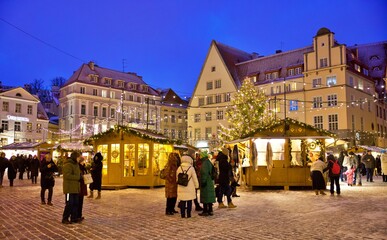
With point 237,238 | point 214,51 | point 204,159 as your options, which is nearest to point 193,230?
point 237,238

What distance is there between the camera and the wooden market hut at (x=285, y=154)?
19078 millimetres

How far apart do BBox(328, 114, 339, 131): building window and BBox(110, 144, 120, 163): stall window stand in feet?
95.0

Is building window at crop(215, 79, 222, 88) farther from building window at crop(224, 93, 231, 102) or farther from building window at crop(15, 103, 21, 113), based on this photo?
building window at crop(15, 103, 21, 113)

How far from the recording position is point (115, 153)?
20.5 meters

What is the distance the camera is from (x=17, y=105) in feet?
187

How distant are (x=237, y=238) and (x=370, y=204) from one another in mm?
6958

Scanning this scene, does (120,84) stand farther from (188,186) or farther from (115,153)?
(188,186)

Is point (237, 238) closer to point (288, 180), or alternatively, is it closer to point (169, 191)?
point (169, 191)

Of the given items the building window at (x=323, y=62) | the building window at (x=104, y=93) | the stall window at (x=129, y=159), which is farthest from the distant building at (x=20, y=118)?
the stall window at (x=129, y=159)

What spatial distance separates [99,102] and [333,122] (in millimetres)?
34540

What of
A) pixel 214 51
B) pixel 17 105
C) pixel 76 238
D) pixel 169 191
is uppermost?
pixel 214 51

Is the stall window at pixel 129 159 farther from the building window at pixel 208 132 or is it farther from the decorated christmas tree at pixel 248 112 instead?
the building window at pixel 208 132

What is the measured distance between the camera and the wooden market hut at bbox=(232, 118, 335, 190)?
19078mm

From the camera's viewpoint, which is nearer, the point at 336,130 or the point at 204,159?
the point at 204,159
